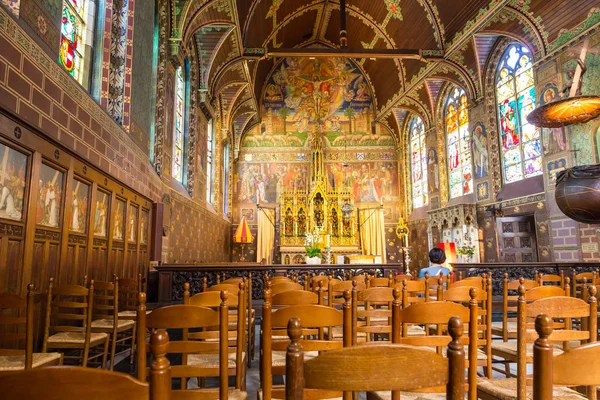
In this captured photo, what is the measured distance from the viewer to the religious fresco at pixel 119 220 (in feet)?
23.0

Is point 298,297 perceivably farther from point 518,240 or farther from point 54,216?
point 518,240

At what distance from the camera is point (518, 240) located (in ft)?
39.9

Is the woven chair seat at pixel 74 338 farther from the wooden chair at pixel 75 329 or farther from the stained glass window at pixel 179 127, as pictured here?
the stained glass window at pixel 179 127

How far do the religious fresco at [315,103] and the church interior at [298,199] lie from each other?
0.11 m

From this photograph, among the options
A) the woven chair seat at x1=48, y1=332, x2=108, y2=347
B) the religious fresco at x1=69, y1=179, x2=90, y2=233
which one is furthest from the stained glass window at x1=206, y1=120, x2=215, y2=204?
the woven chair seat at x1=48, y1=332, x2=108, y2=347

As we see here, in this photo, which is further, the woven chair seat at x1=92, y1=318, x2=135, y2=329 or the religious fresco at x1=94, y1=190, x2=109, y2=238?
the religious fresco at x1=94, y1=190, x2=109, y2=238

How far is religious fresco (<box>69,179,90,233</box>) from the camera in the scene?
553 cm

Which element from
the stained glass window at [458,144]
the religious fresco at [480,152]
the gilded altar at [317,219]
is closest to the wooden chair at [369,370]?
the religious fresco at [480,152]

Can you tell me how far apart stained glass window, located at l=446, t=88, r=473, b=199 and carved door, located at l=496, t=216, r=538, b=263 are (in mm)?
2546

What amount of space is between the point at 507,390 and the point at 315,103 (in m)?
18.7

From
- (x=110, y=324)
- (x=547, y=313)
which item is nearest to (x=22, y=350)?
(x=110, y=324)

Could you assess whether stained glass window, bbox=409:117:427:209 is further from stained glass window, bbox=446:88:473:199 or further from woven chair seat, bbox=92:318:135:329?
woven chair seat, bbox=92:318:135:329

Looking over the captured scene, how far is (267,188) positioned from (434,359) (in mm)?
18485

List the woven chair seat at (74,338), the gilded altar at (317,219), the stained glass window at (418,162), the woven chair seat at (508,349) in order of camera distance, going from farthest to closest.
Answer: the stained glass window at (418,162), the gilded altar at (317,219), the woven chair seat at (74,338), the woven chair seat at (508,349)
